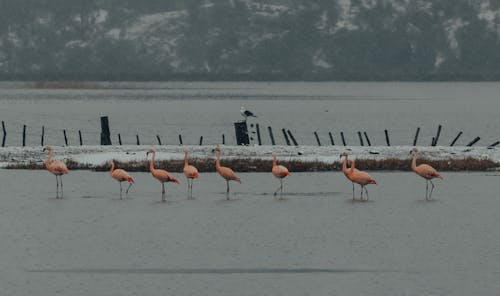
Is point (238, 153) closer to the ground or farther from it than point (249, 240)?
farther from it

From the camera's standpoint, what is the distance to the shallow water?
26.6 metres

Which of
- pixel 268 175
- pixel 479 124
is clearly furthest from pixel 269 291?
pixel 479 124

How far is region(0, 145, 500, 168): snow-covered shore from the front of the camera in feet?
→ 192

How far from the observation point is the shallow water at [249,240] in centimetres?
2664

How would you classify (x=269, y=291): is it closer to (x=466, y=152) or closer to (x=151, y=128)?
(x=466, y=152)

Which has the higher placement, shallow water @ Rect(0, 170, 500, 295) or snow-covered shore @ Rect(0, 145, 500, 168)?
snow-covered shore @ Rect(0, 145, 500, 168)

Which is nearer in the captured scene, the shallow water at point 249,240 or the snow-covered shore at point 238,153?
the shallow water at point 249,240

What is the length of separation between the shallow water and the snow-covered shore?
9.61m

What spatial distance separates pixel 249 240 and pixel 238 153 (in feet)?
98.2

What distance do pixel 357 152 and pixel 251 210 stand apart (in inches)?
921

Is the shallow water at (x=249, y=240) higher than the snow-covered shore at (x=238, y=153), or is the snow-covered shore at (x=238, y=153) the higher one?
the snow-covered shore at (x=238, y=153)

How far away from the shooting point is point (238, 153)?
206 ft

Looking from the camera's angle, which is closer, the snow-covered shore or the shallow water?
the shallow water

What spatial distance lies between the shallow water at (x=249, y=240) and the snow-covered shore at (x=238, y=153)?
9.61 meters
